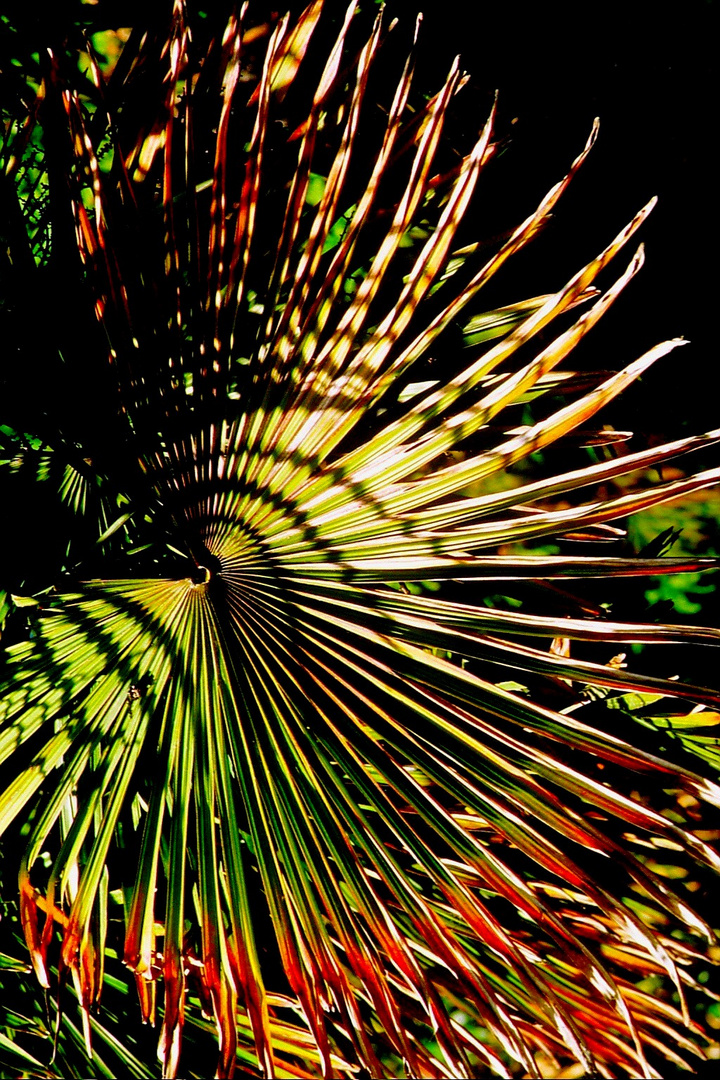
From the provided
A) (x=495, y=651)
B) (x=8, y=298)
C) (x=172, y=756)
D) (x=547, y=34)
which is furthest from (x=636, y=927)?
(x=547, y=34)

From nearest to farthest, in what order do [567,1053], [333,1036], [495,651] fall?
[495,651] → [567,1053] → [333,1036]

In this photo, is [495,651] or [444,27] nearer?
[495,651]

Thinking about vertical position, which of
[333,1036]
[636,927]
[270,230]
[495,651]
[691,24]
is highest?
[691,24]

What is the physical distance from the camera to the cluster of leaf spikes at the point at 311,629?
0.72 m

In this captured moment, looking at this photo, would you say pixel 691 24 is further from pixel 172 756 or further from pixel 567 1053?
pixel 567 1053

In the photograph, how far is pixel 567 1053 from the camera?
2.99ft

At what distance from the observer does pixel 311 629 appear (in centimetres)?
84

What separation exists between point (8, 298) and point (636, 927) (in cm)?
92

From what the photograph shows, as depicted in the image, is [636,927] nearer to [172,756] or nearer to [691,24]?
[172,756]

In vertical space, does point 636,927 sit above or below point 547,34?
below

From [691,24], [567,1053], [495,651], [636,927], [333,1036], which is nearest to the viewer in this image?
[636,927]

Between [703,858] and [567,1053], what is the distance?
38 centimetres

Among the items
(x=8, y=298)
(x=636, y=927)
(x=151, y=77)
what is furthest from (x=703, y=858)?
(x=151, y=77)

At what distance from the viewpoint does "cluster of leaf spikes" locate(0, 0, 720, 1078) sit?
0.72 metres
